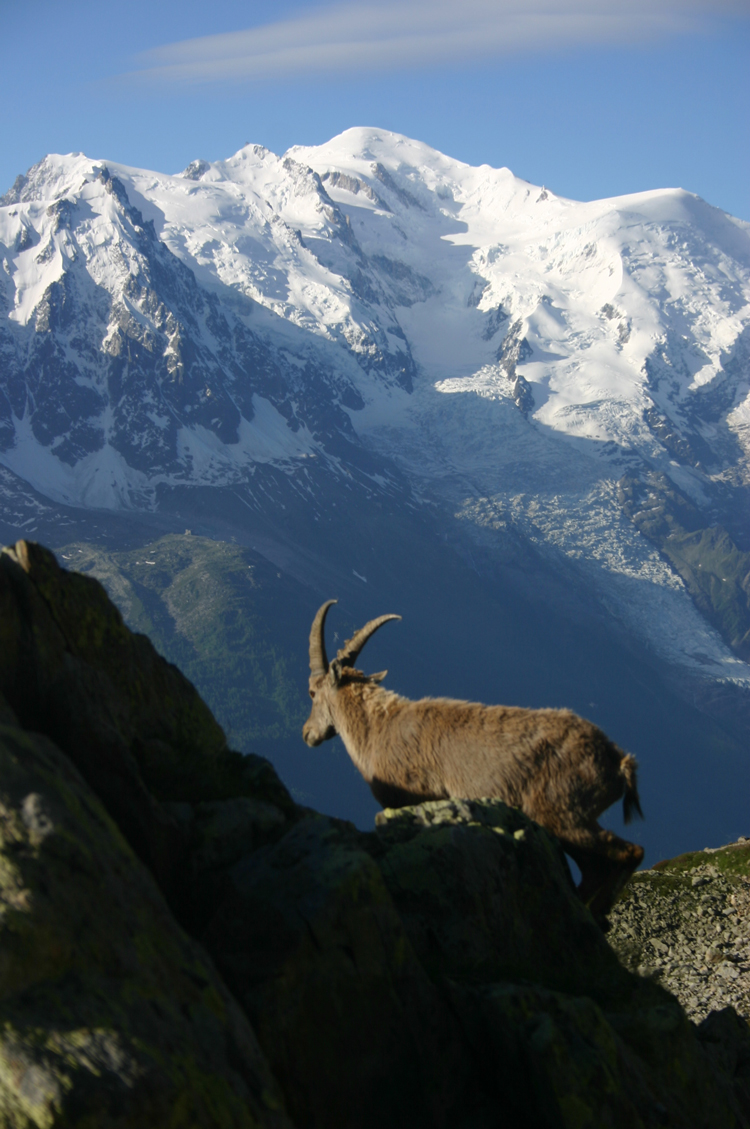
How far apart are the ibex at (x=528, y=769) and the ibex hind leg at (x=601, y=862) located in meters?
0.02

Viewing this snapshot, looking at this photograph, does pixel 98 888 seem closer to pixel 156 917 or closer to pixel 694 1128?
pixel 156 917

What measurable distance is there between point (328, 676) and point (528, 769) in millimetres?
5652

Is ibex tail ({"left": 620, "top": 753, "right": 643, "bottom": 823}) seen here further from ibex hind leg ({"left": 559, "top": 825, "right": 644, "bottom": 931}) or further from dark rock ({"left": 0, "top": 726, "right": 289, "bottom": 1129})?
dark rock ({"left": 0, "top": 726, "right": 289, "bottom": 1129})

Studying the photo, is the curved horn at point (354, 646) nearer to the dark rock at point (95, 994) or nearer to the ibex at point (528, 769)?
the ibex at point (528, 769)

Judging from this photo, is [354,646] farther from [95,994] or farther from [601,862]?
[95,994]

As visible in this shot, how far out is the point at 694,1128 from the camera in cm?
868

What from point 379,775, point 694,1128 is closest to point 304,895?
point 694,1128

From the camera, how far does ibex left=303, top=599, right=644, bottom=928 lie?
13531 mm

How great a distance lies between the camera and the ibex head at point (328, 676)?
58.9 feet

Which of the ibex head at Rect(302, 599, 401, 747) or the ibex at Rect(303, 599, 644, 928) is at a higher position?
the ibex head at Rect(302, 599, 401, 747)

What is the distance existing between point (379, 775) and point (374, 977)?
8088 millimetres

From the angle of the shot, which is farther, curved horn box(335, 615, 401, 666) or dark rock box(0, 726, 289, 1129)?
curved horn box(335, 615, 401, 666)

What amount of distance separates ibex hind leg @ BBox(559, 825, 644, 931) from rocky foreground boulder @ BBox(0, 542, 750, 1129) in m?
1.78

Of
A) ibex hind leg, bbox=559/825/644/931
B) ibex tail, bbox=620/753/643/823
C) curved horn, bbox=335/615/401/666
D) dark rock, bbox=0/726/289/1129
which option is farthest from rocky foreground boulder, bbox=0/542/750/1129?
curved horn, bbox=335/615/401/666
